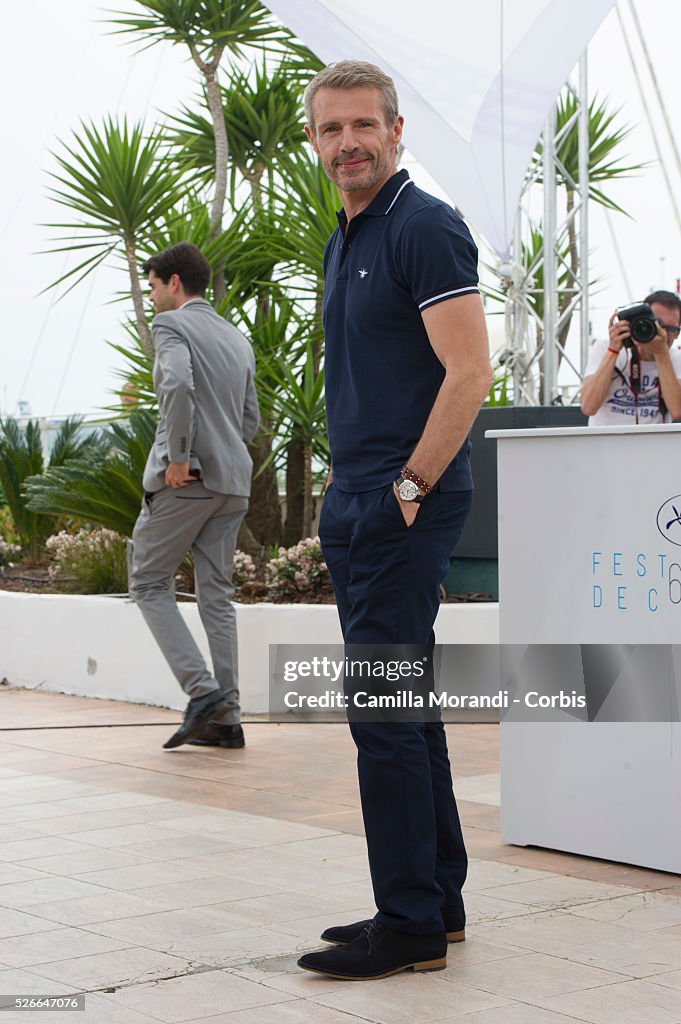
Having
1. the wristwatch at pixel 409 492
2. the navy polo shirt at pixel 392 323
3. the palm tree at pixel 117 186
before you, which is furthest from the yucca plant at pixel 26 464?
the wristwatch at pixel 409 492

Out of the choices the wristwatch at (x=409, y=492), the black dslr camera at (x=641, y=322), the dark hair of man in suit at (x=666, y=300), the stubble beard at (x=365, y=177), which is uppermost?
the dark hair of man in suit at (x=666, y=300)

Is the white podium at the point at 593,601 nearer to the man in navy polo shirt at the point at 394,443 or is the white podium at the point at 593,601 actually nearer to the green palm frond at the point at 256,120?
the man in navy polo shirt at the point at 394,443

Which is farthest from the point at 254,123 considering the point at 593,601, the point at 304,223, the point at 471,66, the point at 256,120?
the point at 593,601

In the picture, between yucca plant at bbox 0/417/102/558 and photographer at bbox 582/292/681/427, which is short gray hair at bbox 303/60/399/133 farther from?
yucca plant at bbox 0/417/102/558

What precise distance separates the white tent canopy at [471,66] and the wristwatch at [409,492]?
5.17 meters

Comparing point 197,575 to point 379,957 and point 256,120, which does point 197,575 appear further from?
point 256,120

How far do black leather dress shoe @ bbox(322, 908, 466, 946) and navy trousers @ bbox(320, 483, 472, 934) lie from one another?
0.11m

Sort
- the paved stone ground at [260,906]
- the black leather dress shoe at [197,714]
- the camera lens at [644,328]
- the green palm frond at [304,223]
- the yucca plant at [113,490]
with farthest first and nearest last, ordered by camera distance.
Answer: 1. the green palm frond at [304,223]
2. the yucca plant at [113,490]
3. the camera lens at [644,328]
4. the black leather dress shoe at [197,714]
5. the paved stone ground at [260,906]

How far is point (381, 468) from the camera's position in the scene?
3.08 metres

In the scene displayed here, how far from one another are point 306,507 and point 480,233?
7.07 ft

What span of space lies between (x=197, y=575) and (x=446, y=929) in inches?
116

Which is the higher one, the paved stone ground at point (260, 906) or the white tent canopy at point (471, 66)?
the white tent canopy at point (471, 66)

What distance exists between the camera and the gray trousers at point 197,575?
5824mm

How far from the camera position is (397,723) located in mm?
3074
